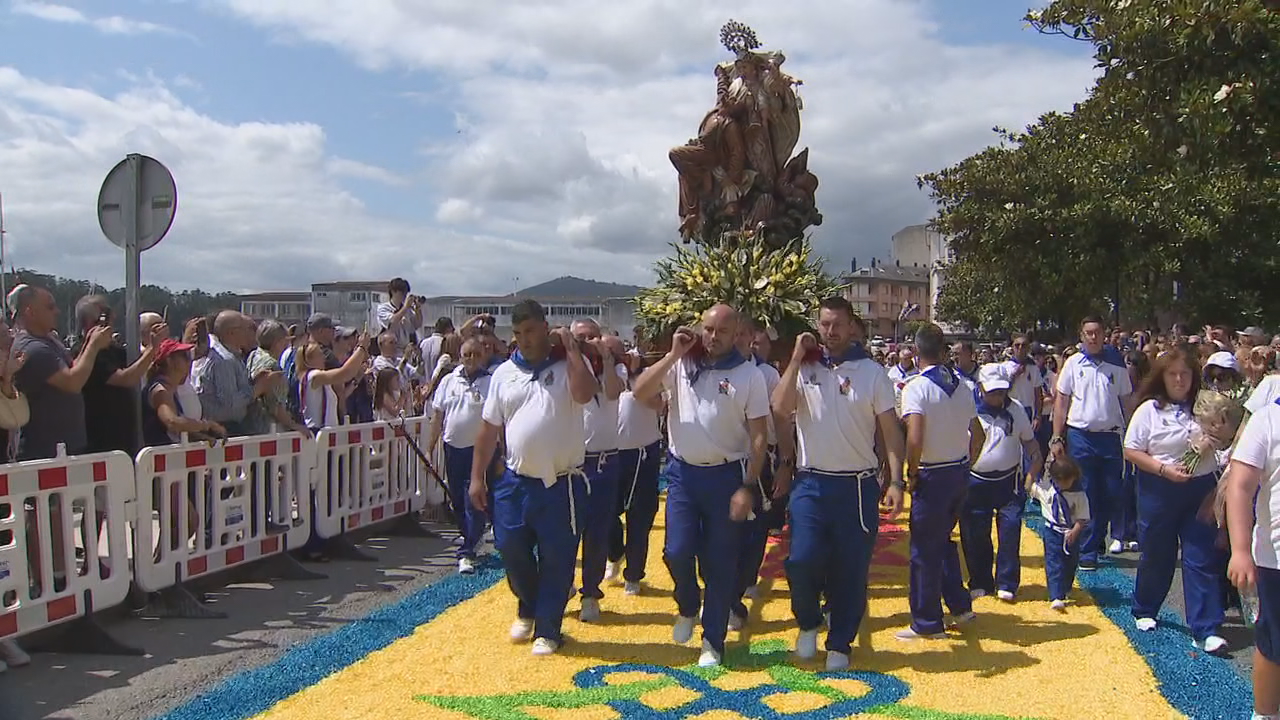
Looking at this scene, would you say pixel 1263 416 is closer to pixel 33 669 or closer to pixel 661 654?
pixel 661 654

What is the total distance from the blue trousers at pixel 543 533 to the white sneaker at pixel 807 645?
132cm

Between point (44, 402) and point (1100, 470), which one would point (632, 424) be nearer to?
point (44, 402)

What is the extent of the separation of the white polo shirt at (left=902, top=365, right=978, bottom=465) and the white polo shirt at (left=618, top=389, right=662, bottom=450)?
1.86 meters

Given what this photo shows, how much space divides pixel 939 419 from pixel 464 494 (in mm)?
3881

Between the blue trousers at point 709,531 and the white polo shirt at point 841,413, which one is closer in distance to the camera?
the white polo shirt at point 841,413

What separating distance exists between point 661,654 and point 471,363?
10.0ft

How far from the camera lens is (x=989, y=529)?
7016 mm

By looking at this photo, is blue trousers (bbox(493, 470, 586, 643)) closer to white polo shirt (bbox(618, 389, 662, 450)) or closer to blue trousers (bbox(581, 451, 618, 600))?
blue trousers (bbox(581, 451, 618, 600))

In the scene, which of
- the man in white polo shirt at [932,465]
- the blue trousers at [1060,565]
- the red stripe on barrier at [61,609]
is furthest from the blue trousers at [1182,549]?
the red stripe on barrier at [61,609]

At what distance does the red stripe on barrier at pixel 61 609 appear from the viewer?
562 cm

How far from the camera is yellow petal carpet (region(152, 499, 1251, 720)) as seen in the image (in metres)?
4.84

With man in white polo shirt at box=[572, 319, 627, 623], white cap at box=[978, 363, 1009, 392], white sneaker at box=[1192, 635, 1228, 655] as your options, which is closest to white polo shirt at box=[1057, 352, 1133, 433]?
white cap at box=[978, 363, 1009, 392]

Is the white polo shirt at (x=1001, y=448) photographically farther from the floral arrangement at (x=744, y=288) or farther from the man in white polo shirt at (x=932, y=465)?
the floral arrangement at (x=744, y=288)

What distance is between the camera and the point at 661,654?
5730mm
